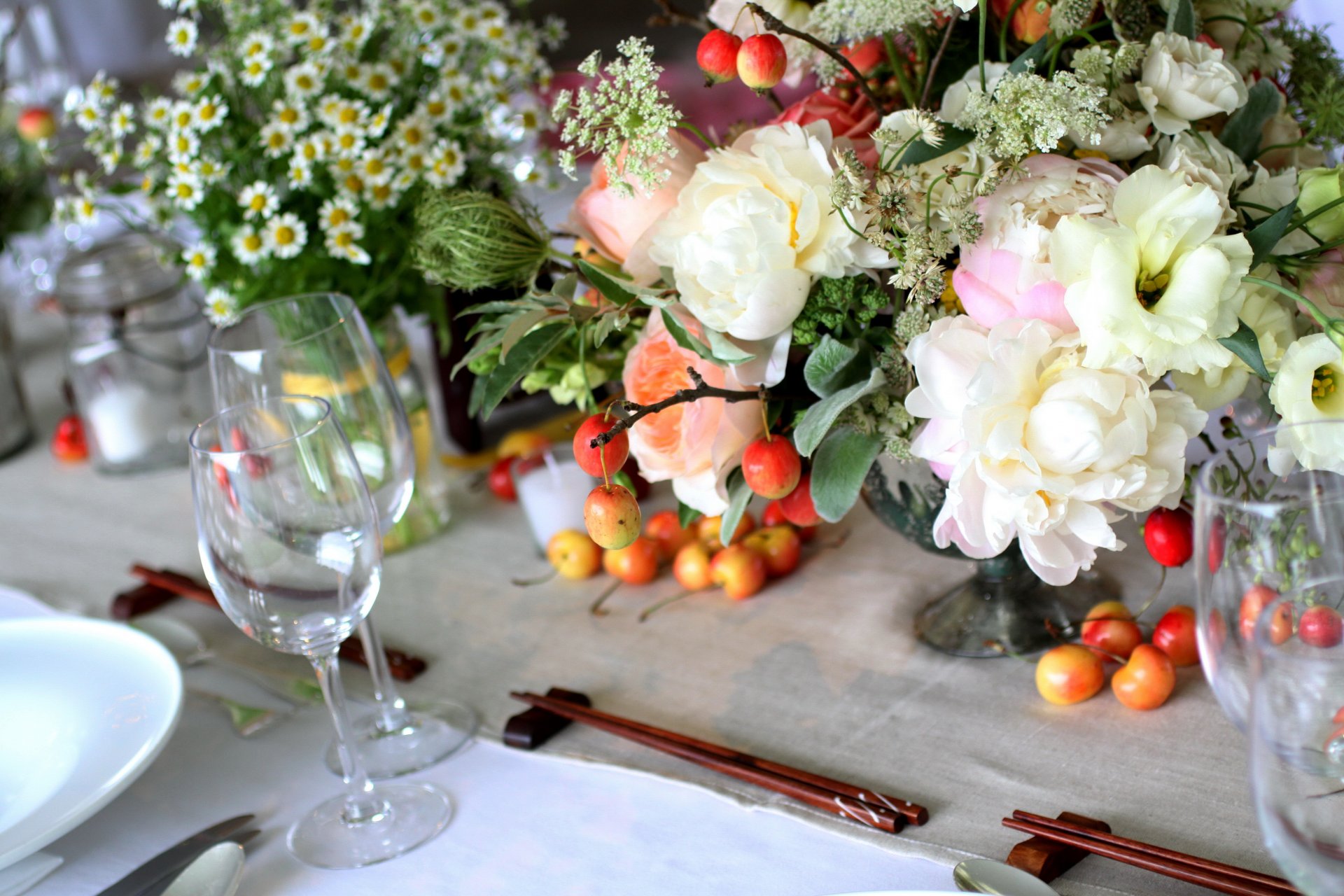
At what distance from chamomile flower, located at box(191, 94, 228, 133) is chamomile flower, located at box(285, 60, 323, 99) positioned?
0.06m

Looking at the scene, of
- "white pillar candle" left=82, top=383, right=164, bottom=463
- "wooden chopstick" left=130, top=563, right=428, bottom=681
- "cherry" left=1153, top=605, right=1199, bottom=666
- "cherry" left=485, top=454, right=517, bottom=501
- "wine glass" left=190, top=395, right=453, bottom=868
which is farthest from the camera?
"white pillar candle" left=82, top=383, right=164, bottom=463

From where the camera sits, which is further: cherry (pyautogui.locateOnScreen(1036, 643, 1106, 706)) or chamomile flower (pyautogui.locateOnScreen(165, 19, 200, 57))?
chamomile flower (pyautogui.locateOnScreen(165, 19, 200, 57))

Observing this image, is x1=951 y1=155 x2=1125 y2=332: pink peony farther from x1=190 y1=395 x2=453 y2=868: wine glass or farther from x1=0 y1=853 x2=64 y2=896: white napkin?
x1=0 y1=853 x2=64 y2=896: white napkin

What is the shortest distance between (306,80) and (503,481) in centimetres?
43

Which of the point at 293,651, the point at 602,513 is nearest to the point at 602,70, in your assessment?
the point at 602,513

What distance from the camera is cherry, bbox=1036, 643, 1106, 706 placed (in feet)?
2.58

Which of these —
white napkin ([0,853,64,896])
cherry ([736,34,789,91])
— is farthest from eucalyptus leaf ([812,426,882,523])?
white napkin ([0,853,64,896])

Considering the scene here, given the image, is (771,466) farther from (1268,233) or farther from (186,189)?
(186,189)

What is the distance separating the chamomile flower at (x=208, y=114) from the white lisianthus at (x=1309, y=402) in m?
0.89

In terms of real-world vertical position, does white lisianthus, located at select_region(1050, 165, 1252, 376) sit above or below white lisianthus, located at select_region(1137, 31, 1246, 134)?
below

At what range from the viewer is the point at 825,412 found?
71 cm

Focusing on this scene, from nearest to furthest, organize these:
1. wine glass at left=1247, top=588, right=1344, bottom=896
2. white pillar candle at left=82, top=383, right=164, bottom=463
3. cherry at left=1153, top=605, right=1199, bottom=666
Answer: wine glass at left=1247, top=588, right=1344, bottom=896, cherry at left=1153, top=605, right=1199, bottom=666, white pillar candle at left=82, top=383, right=164, bottom=463

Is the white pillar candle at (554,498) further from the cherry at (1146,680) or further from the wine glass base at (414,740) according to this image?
the cherry at (1146,680)

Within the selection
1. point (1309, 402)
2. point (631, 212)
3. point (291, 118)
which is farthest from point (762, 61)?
→ point (291, 118)
